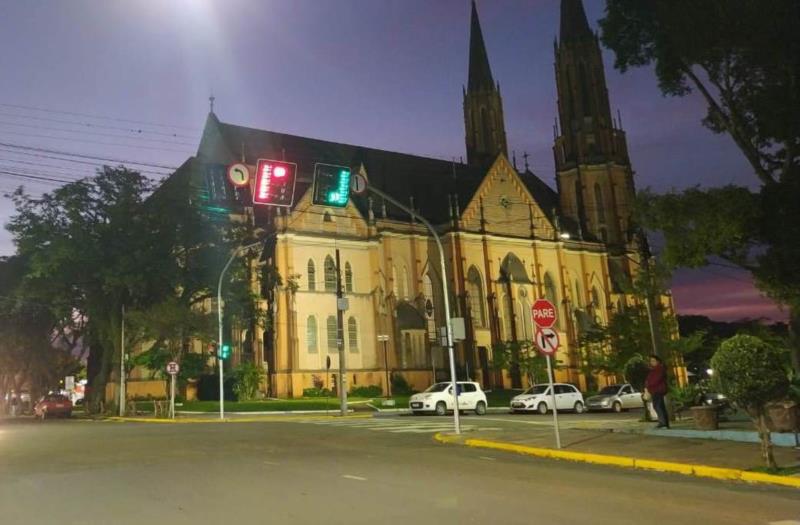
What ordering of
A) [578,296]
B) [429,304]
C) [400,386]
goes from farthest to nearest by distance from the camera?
[578,296], [429,304], [400,386]

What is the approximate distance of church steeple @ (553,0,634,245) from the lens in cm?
6950

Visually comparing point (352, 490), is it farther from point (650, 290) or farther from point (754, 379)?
point (650, 290)

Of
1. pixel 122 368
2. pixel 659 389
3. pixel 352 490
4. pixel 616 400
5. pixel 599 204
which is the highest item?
pixel 599 204

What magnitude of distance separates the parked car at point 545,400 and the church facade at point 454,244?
1560 cm

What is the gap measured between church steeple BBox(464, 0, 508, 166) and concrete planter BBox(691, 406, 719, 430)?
58929mm

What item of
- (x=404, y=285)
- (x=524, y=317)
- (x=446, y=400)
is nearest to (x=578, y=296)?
(x=524, y=317)

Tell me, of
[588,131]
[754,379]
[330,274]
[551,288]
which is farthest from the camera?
[588,131]

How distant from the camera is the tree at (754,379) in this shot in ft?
34.8

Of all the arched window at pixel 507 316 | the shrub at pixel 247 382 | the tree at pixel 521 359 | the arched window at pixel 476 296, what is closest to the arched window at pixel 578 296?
the arched window at pixel 507 316

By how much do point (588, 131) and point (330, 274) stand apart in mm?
33497

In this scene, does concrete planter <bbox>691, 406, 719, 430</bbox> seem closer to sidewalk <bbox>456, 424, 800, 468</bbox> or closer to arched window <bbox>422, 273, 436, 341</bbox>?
sidewalk <bbox>456, 424, 800, 468</bbox>

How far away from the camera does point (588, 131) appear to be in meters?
70.1

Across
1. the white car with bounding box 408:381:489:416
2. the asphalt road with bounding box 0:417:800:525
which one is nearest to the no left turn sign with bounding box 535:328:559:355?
the asphalt road with bounding box 0:417:800:525

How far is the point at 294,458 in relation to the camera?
13.8m
